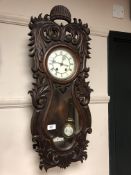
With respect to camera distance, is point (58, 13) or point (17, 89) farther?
point (17, 89)

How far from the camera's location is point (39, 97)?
1465 millimetres

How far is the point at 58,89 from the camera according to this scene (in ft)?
5.06

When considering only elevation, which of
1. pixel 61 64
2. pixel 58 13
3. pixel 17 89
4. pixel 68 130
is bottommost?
pixel 68 130

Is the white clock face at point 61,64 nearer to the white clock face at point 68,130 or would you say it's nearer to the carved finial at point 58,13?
the carved finial at point 58,13

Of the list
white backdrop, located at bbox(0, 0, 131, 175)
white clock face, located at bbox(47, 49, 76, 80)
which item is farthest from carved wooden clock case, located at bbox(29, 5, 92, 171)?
white backdrop, located at bbox(0, 0, 131, 175)

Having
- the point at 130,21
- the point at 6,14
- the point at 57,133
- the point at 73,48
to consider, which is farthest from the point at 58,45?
the point at 130,21

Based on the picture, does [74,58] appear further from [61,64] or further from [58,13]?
[58,13]

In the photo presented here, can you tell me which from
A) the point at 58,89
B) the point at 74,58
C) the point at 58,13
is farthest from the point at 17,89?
the point at 58,13

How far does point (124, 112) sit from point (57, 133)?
84cm

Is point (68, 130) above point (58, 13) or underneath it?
underneath

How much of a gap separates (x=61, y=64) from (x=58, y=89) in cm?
16

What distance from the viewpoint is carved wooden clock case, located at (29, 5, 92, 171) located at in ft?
4.83

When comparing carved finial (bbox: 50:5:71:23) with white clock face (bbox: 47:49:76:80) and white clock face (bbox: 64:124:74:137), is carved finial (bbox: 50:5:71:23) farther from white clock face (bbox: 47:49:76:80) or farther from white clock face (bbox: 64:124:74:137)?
white clock face (bbox: 64:124:74:137)

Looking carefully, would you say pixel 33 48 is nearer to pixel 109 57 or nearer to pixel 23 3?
pixel 23 3
